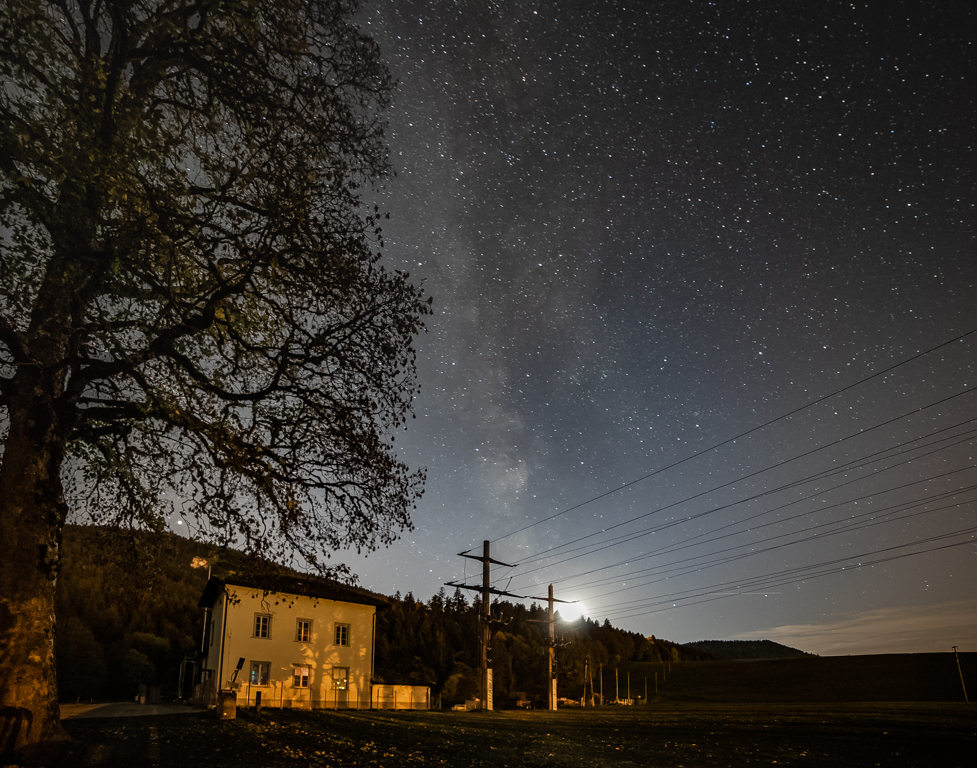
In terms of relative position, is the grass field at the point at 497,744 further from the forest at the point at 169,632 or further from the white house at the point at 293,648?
the white house at the point at 293,648

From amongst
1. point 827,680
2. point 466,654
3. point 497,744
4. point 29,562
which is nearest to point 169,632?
point 466,654

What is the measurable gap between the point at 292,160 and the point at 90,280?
12.5 feet

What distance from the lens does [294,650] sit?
36.0 m

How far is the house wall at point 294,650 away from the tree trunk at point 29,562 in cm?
2468

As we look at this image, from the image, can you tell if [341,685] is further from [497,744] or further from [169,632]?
[169,632]

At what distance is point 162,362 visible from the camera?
1030 cm

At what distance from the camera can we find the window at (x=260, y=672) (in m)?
34.0

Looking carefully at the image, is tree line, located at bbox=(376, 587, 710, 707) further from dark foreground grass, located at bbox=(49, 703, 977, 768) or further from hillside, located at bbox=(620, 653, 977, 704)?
dark foreground grass, located at bbox=(49, 703, 977, 768)

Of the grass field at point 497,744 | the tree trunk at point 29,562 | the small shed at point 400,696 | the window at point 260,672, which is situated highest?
the tree trunk at point 29,562

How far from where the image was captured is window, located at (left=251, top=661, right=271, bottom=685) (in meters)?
34.0

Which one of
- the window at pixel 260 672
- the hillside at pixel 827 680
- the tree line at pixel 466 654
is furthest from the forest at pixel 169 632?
the hillside at pixel 827 680

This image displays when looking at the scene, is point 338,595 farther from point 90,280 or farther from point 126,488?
point 90,280

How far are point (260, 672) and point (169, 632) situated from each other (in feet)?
148

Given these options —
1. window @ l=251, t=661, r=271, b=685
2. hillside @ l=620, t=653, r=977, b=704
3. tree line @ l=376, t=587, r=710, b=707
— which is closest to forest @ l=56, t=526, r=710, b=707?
tree line @ l=376, t=587, r=710, b=707
